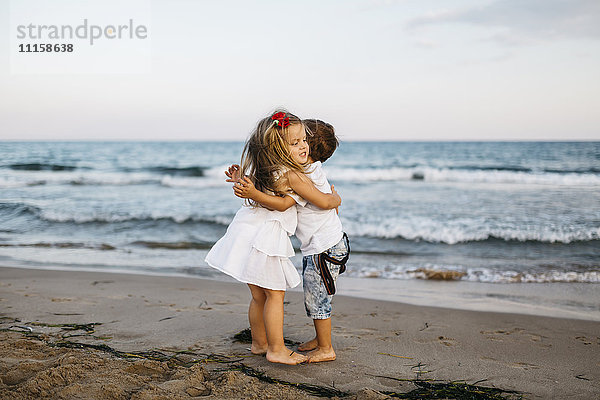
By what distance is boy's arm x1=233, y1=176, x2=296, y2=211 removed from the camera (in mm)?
2680

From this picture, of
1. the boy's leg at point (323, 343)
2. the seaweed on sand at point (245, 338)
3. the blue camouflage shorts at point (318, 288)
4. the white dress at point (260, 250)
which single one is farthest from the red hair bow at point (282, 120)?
the seaweed on sand at point (245, 338)

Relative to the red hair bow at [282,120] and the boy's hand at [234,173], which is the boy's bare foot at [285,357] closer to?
the boy's hand at [234,173]

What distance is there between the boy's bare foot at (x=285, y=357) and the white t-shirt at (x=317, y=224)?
1.96 ft

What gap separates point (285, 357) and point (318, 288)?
1.46 feet

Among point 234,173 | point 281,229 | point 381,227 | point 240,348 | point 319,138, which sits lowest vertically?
point 240,348

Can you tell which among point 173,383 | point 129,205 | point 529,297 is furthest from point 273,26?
point 173,383

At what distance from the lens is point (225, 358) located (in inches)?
114

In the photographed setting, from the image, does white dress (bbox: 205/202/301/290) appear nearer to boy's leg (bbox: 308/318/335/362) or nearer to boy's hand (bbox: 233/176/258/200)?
boy's hand (bbox: 233/176/258/200)

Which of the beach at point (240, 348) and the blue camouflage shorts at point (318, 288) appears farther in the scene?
the blue camouflage shorts at point (318, 288)

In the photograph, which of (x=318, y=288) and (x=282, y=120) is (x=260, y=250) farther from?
(x=282, y=120)

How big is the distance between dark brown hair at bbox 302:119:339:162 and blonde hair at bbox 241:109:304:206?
0.18 meters

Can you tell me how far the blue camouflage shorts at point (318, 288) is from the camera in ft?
9.60

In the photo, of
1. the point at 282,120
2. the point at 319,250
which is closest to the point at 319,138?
the point at 282,120

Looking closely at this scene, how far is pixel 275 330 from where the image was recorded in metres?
2.84
